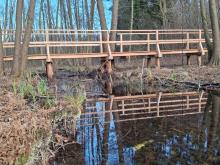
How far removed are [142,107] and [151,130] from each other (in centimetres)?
232

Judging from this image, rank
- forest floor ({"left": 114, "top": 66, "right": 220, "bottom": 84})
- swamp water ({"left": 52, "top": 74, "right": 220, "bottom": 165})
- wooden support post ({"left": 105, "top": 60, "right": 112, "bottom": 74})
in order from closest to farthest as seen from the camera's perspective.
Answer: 1. swamp water ({"left": 52, "top": 74, "right": 220, "bottom": 165})
2. forest floor ({"left": 114, "top": 66, "right": 220, "bottom": 84})
3. wooden support post ({"left": 105, "top": 60, "right": 112, "bottom": 74})

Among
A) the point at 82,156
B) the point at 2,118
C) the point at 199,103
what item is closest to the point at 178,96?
the point at 199,103

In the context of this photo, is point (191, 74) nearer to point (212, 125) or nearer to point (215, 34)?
point (215, 34)

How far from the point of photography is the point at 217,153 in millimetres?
4785

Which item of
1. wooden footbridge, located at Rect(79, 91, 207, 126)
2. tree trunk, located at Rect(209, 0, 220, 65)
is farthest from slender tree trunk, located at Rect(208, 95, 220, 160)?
tree trunk, located at Rect(209, 0, 220, 65)

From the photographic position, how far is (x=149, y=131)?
6184 millimetres

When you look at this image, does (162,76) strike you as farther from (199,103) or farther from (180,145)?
(180,145)

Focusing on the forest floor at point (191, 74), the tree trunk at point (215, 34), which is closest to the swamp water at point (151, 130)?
the forest floor at point (191, 74)

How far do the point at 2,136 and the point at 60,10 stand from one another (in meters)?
26.3

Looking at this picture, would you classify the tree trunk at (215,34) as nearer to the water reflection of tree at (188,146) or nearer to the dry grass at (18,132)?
the water reflection of tree at (188,146)

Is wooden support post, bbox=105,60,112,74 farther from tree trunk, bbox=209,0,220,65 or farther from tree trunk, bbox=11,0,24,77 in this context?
tree trunk, bbox=11,0,24,77

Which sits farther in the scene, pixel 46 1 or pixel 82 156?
pixel 46 1

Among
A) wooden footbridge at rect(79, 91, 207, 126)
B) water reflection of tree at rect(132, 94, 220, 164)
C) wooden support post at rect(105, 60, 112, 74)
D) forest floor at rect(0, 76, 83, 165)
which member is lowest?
water reflection of tree at rect(132, 94, 220, 164)

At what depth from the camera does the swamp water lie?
4.79 m
